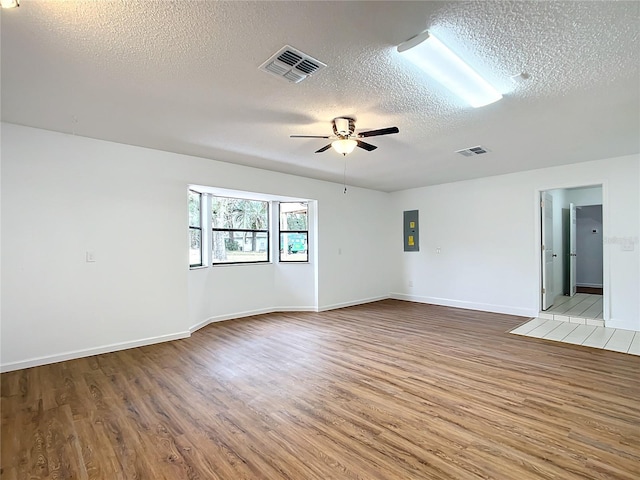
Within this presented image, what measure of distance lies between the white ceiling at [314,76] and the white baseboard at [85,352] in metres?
2.57

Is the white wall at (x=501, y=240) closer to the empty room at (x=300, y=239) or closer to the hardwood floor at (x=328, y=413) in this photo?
the empty room at (x=300, y=239)

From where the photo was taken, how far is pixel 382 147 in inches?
166

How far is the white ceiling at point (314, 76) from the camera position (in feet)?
5.93

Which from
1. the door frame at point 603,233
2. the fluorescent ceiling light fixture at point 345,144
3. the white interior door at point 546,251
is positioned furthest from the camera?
the white interior door at point 546,251

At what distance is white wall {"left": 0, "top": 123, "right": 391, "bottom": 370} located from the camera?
136 inches

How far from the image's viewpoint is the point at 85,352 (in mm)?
3826

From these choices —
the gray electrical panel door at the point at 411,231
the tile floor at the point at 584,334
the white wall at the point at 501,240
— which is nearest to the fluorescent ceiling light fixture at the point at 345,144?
the tile floor at the point at 584,334

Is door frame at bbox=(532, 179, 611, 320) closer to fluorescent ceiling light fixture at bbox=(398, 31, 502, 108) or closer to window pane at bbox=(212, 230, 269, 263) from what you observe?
fluorescent ceiling light fixture at bbox=(398, 31, 502, 108)

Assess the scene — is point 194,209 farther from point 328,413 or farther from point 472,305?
point 472,305

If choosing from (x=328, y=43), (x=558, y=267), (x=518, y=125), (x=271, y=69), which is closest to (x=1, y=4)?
(x=271, y=69)

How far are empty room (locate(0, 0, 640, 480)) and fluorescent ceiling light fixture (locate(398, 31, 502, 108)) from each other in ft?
0.08

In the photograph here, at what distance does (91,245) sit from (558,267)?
849cm

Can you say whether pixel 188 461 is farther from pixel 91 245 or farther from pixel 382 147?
Result: pixel 382 147

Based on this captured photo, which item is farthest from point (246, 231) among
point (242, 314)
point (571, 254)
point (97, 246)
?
point (571, 254)
